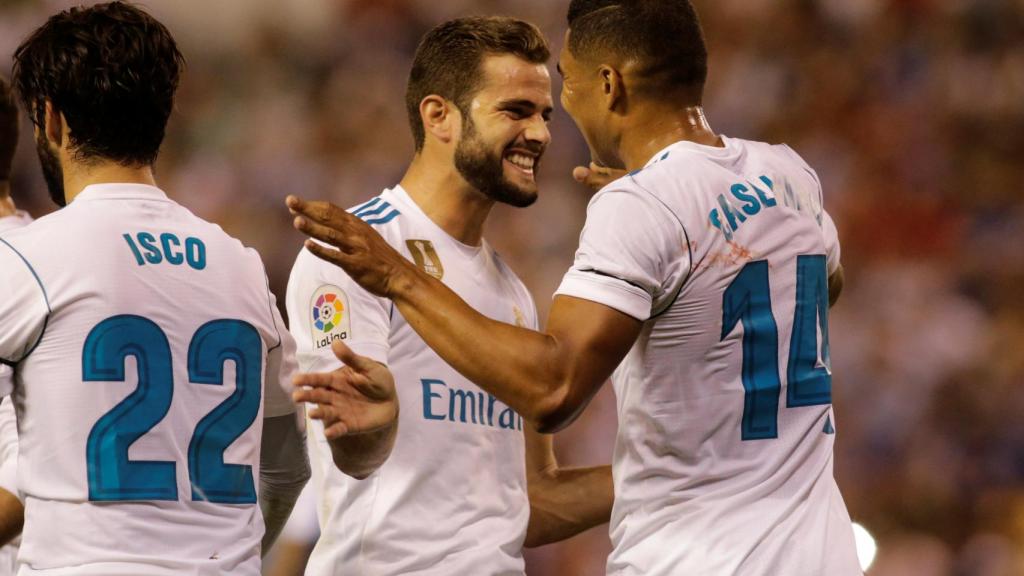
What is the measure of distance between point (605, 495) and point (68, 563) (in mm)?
1839

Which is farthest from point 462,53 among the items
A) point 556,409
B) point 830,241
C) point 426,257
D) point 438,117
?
point 556,409

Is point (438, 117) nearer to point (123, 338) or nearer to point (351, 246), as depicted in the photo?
point (351, 246)

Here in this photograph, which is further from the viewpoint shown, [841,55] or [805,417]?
[841,55]

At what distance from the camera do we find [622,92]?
130 inches

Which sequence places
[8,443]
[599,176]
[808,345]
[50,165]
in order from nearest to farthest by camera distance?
[50,165]
[808,345]
[8,443]
[599,176]

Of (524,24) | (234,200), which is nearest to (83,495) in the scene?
(524,24)

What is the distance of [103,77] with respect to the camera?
2.83 m

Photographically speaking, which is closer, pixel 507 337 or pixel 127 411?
pixel 127 411

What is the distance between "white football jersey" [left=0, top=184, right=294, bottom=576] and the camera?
106 inches

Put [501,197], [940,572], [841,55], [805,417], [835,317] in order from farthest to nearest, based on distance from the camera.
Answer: [841,55]
[835,317]
[940,572]
[501,197]
[805,417]

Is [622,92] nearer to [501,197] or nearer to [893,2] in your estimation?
[501,197]

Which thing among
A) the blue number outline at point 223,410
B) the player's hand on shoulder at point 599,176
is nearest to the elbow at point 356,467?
the blue number outline at point 223,410

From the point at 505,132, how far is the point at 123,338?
1.60 meters

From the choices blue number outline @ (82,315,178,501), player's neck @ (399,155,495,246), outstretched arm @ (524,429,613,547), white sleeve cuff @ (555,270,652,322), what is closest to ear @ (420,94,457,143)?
player's neck @ (399,155,495,246)
